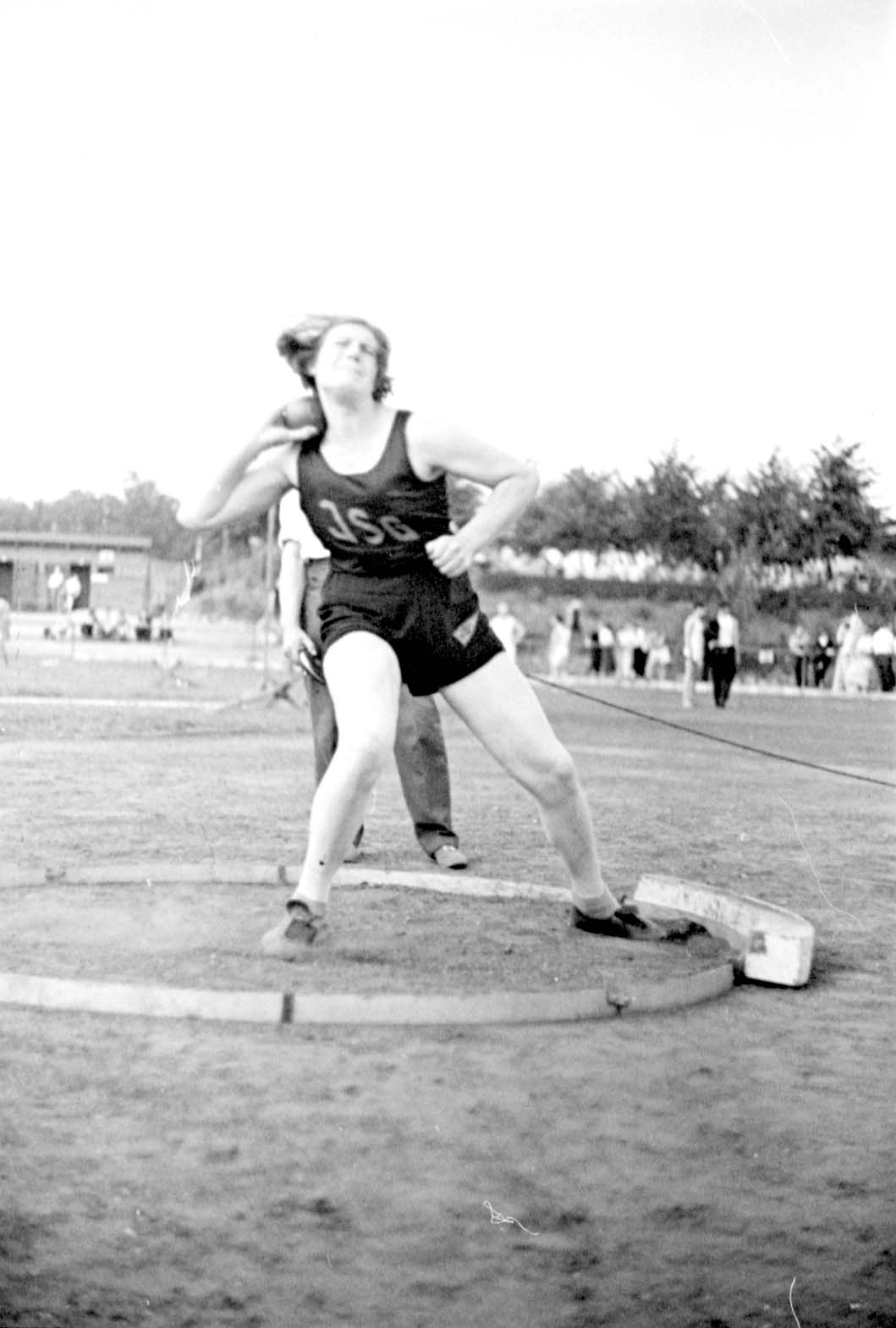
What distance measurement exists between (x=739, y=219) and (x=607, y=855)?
310 cm

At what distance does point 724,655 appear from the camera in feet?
75.3

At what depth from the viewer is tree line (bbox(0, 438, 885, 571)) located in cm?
831

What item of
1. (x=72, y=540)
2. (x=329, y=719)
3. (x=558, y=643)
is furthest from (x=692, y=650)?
(x=329, y=719)

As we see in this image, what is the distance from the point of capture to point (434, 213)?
6.30 meters

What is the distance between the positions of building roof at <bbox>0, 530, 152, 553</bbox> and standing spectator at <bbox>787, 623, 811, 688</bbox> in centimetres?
1477

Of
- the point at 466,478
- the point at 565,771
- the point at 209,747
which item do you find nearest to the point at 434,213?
the point at 466,478

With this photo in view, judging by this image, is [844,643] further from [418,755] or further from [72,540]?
[418,755]

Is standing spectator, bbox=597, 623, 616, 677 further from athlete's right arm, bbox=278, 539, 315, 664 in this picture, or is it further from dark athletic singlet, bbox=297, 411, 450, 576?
dark athletic singlet, bbox=297, 411, 450, 576

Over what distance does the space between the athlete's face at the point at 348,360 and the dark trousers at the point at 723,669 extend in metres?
18.8

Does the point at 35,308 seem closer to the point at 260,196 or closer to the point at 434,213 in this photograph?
the point at 260,196

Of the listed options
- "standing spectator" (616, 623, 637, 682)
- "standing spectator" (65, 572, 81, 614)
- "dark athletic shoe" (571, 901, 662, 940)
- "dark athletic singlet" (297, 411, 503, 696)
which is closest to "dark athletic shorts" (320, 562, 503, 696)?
"dark athletic singlet" (297, 411, 503, 696)

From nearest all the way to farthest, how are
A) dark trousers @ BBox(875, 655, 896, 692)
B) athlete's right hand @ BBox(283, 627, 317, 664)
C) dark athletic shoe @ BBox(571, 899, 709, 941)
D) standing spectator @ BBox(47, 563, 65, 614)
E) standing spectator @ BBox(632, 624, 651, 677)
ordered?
dark athletic shoe @ BBox(571, 899, 709, 941), athlete's right hand @ BBox(283, 627, 317, 664), standing spectator @ BBox(47, 563, 65, 614), dark trousers @ BBox(875, 655, 896, 692), standing spectator @ BBox(632, 624, 651, 677)

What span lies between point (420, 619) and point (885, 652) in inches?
584

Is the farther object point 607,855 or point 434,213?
point 607,855
